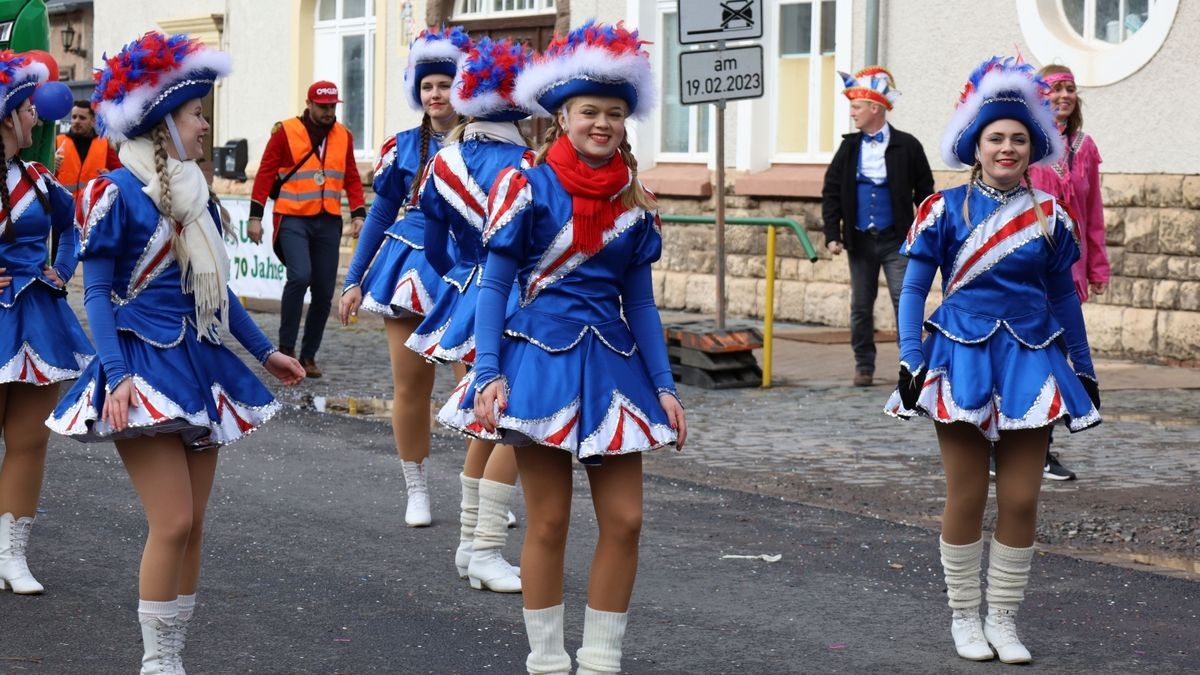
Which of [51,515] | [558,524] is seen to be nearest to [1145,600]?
[558,524]

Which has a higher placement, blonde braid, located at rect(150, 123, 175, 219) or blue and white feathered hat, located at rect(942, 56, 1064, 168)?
blue and white feathered hat, located at rect(942, 56, 1064, 168)

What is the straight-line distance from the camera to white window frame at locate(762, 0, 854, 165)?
16312 mm

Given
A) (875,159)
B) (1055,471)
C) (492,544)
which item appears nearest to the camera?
(492,544)

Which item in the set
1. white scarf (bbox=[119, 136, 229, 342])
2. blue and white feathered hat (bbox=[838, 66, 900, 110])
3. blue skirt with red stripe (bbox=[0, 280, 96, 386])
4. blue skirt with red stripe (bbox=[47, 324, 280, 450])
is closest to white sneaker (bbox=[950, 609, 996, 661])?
blue skirt with red stripe (bbox=[47, 324, 280, 450])

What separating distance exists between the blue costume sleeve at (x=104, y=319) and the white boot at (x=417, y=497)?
2803mm

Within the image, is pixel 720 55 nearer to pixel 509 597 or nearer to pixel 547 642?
pixel 509 597

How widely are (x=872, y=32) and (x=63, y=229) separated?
10175 mm

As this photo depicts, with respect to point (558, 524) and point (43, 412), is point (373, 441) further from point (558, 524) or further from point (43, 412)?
point (558, 524)

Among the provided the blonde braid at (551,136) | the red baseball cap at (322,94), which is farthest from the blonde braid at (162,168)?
the red baseball cap at (322,94)

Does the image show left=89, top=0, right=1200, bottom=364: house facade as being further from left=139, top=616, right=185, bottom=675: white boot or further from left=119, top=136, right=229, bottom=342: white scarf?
left=139, top=616, right=185, bottom=675: white boot

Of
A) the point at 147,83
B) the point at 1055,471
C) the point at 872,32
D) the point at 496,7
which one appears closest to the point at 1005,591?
the point at 147,83

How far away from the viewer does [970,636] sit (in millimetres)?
5773

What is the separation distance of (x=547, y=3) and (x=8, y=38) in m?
9.44

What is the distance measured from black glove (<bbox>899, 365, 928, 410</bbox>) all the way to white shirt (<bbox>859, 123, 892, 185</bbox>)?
6811mm
